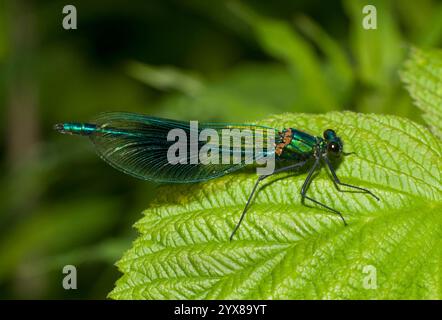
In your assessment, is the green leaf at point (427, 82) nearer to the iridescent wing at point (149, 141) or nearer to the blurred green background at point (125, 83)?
the blurred green background at point (125, 83)

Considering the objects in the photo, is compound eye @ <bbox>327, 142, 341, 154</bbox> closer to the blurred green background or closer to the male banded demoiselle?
the male banded demoiselle

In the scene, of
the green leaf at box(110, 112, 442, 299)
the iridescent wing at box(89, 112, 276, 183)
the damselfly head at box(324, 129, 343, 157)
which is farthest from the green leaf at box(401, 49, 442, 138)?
the iridescent wing at box(89, 112, 276, 183)

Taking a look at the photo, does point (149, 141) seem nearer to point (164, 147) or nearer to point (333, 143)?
point (164, 147)

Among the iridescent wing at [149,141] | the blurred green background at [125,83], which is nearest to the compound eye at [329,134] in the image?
the iridescent wing at [149,141]

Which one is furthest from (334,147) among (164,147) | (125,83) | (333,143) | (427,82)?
(125,83)

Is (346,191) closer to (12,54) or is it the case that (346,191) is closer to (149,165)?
(149,165)
